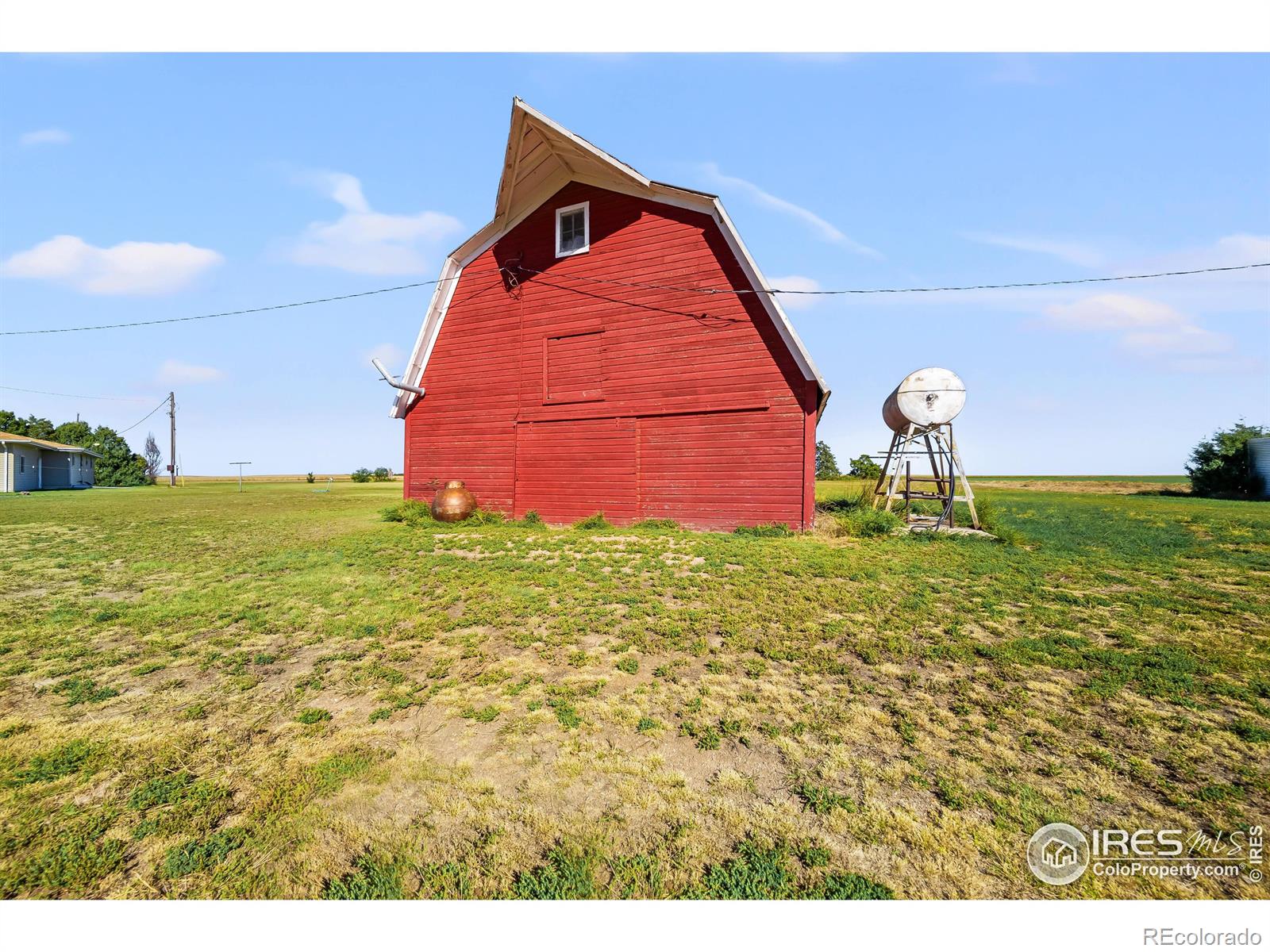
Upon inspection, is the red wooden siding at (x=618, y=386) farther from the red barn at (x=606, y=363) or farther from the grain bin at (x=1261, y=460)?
the grain bin at (x=1261, y=460)

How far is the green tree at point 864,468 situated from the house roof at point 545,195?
29231 millimetres

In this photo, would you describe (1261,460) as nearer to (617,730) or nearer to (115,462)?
(617,730)

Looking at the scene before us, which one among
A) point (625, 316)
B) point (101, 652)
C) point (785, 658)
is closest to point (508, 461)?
point (625, 316)

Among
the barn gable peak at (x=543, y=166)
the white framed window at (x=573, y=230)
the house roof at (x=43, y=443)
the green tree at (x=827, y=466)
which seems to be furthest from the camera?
the green tree at (x=827, y=466)

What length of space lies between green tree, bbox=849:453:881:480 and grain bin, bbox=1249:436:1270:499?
18.1m

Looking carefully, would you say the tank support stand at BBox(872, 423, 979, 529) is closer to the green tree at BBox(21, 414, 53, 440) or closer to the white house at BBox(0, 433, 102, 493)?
the white house at BBox(0, 433, 102, 493)

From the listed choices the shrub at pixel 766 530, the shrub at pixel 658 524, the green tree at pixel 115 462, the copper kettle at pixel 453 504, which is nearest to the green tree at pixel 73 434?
the green tree at pixel 115 462

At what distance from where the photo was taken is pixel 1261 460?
27844 mm

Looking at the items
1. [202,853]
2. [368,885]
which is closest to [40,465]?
[202,853]

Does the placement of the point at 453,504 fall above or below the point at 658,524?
above

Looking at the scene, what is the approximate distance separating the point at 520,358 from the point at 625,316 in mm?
3320

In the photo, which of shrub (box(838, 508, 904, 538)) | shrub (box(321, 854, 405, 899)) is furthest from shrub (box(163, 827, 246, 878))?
shrub (box(838, 508, 904, 538))

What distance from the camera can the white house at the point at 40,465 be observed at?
36469mm

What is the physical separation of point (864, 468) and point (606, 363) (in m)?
33.2
